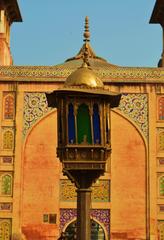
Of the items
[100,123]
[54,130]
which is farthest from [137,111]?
[100,123]

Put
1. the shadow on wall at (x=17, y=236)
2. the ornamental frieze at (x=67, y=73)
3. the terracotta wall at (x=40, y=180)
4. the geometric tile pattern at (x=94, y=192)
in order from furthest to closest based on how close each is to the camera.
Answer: the ornamental frieze at (x=67, y=73)
the geometric tile pattern at (x=94, y=192)
the terracotta wall at (x=40, y=180)
the shadow on wall at (x=17, y=236)

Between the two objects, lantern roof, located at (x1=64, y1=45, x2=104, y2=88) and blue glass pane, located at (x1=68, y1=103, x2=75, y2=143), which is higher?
lantern roof, located at (x1=64, y1=45, x2=104, y2=88)

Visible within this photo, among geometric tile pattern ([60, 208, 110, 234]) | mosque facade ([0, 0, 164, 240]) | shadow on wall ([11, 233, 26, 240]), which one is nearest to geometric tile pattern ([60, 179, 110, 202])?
mosque facade ([0, 0, 164, 240])

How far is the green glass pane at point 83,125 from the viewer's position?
15.7 feet

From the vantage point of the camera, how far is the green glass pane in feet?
15.7

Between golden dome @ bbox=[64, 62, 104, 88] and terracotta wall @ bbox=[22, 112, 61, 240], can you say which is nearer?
golden dome @ bbox=[64, 62, 104, 88]

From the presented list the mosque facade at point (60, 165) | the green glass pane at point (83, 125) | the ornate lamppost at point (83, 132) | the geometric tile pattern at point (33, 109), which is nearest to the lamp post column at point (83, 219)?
the ornate lamppost at point (83, 132)

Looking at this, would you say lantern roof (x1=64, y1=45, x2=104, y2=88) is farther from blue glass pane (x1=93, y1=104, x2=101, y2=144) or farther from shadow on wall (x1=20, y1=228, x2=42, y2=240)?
shadow on wall (x1=20, y1=228, x2=42, y2=240)

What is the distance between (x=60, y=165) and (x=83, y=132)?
9.10 meters

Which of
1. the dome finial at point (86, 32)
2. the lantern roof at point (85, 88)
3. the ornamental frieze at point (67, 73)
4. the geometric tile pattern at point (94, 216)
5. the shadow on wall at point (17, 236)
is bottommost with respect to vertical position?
the shadow on wall at point (17, 236)

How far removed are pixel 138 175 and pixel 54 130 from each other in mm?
2431

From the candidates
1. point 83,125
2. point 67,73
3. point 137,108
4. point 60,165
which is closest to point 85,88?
point 83,125

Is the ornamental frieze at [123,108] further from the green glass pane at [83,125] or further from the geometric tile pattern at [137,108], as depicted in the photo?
the green glass pane at [83,125]

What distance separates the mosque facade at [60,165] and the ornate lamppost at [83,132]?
8.81m
